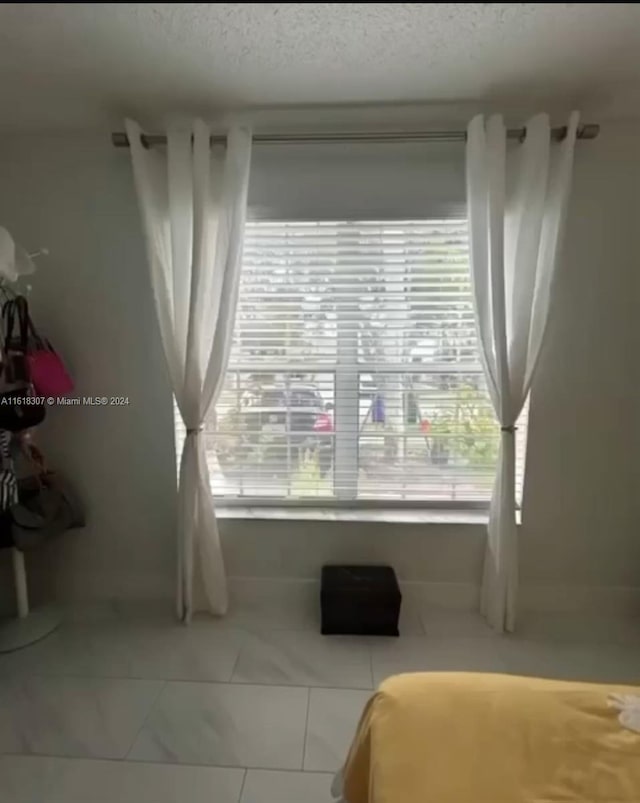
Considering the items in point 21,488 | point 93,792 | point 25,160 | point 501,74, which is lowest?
point 93,792

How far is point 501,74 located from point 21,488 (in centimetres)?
258

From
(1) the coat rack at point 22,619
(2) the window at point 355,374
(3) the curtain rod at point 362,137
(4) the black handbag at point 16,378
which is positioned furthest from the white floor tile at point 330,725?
(3) the curtain rod at point 362,137

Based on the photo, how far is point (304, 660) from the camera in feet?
6.97

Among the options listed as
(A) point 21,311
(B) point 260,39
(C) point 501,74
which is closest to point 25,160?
(A) point 21,311

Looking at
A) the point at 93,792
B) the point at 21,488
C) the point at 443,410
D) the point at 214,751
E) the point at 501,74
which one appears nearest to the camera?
the point at 93,792

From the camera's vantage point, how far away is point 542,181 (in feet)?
7.00

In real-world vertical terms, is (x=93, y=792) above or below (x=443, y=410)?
below

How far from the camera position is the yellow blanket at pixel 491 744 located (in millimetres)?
950

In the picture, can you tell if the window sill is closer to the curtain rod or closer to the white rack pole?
the white rack pole

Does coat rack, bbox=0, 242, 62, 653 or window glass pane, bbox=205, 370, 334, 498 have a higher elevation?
window glass pane, bbox=205, 370, 334, 498

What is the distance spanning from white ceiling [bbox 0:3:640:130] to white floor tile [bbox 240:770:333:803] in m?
2.30

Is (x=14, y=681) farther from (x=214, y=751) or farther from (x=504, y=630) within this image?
(x=504, y=630)

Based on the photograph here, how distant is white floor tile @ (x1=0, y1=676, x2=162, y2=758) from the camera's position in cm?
168

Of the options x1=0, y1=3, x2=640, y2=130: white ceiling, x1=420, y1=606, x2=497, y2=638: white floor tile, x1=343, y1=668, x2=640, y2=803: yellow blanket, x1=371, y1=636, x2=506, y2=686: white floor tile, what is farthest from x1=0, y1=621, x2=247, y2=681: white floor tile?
x1=0, y1=3, x2=640, y2=130: white ceiling
